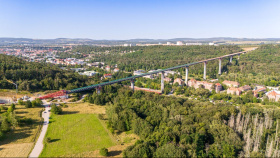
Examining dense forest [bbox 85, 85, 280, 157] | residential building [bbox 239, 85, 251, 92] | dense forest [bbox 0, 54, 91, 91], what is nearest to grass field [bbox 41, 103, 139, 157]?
dense forest [bbox 85, 85, 280, 157]

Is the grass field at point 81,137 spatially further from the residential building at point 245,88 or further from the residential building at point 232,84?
the residential building at point 232,84

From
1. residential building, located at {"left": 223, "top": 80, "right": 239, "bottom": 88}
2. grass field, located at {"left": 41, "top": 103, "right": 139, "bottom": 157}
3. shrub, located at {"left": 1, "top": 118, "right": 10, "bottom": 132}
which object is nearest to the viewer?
grass field, located at {"left": 41, "top": 103, "right": 139, "bottom": 157}

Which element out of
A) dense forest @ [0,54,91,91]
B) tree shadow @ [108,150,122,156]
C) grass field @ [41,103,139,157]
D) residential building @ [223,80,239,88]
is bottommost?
tree shadow @ [108,150,122,156]

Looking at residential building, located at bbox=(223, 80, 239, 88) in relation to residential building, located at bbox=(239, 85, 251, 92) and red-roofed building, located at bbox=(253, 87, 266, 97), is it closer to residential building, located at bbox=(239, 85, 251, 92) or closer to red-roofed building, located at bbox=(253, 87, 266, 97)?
residential building, located at bbox=(239, 85, 251, 92)

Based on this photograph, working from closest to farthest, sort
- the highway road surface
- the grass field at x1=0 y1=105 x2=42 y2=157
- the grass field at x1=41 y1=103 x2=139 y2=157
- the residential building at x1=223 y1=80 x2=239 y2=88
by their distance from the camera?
1. the grass field at x1=0 y1=105 x2=42 y2=157
2. the highway road surface
3. the grass field at x1=41 y1=103 x2=139 y2=157
4. the residential building at x1=223 y1=80 x2=239 y2=88

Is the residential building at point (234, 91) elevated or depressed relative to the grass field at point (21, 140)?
elevated

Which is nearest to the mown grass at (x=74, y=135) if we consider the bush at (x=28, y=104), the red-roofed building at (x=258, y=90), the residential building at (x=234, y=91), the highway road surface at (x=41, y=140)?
the highway road surface at (x=41, y=140)

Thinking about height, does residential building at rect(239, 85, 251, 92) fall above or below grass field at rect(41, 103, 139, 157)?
above

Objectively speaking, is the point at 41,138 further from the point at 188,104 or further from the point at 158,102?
the point at 188,104
